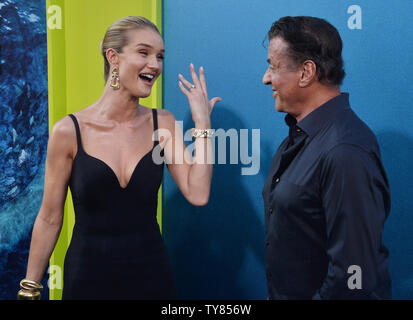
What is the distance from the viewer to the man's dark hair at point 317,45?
1259 mm

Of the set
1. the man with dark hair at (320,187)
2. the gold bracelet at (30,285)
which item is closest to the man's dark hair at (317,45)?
the man with dark hair at (320,187)

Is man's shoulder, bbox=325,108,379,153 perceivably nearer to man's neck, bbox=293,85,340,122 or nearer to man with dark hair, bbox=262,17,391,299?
man with dark hair, bbox=262,17,391,299

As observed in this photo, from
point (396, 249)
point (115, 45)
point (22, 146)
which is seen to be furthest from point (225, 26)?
point (396, 249)

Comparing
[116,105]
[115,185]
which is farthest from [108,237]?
[116,105]

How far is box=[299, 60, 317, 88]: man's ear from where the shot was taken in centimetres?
127

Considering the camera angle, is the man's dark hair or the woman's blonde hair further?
the woman's blonde hair

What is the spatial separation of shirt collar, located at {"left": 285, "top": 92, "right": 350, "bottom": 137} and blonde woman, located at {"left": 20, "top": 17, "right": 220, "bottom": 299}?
402 mm

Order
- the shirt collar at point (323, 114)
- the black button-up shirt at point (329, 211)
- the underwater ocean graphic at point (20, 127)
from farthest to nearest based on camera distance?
the underwater ocean graphic at point (20, 127) < the shirt collar at point (323, 114) < the black button-up shirt at point (329, 211)

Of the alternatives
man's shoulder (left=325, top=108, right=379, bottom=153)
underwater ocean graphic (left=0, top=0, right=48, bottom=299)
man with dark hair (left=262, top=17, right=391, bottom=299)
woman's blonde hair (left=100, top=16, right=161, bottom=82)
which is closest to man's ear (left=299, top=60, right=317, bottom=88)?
man with dark hair (left=262, top=17, right=391, bottom=299)

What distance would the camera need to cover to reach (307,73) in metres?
1.29

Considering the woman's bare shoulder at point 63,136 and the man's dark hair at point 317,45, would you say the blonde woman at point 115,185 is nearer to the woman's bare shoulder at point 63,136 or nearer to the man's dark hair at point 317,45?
the woman's bare shoulder at point 63,136
